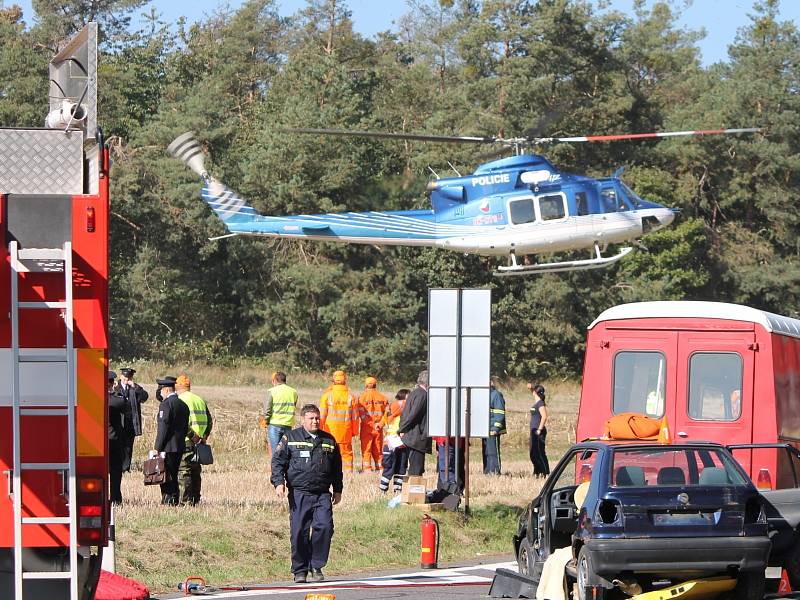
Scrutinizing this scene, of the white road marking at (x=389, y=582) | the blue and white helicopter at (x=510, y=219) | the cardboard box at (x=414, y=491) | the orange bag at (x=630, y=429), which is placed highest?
the blue and white helicopter at (x=510, y=219)

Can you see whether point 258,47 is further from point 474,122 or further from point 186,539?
point 186,539

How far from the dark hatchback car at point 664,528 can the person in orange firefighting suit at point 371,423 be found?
1475 centimetres

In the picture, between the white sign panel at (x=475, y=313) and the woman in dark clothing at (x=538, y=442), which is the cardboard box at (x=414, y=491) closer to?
the white sign panel at (x=475, y=313)

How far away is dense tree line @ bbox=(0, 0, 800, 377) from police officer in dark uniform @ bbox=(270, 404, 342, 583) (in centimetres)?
4887

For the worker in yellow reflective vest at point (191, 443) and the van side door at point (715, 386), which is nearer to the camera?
the van side door at point (715, 386)

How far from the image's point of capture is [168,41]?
83250 millimetres

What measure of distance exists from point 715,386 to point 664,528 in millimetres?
7590

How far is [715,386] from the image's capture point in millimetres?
18328

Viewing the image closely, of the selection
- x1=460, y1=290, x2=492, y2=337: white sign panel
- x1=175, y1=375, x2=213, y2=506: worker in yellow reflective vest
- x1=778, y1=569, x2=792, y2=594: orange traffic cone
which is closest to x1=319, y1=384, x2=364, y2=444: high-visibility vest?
x1=175, y1=375, x2=213, y2=506: worker in yellow reflective vest

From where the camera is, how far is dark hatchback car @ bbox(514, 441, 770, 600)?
35.8 feet

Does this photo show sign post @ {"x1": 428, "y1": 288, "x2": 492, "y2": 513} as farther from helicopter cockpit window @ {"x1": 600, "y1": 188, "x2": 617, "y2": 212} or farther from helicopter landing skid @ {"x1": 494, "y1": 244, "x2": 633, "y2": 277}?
helicopter cockpit window @ {"x1": 600, "y1": 188, "x2": 617, "y2": 212}

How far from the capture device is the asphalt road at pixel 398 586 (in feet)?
45.5

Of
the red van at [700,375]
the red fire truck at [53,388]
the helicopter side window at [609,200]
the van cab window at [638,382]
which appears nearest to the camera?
the red fire truck at [53,388]

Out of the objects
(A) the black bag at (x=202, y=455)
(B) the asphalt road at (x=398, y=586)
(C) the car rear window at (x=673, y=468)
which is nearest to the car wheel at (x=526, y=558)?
(B) the asphalt road at (x=398, y=586)
